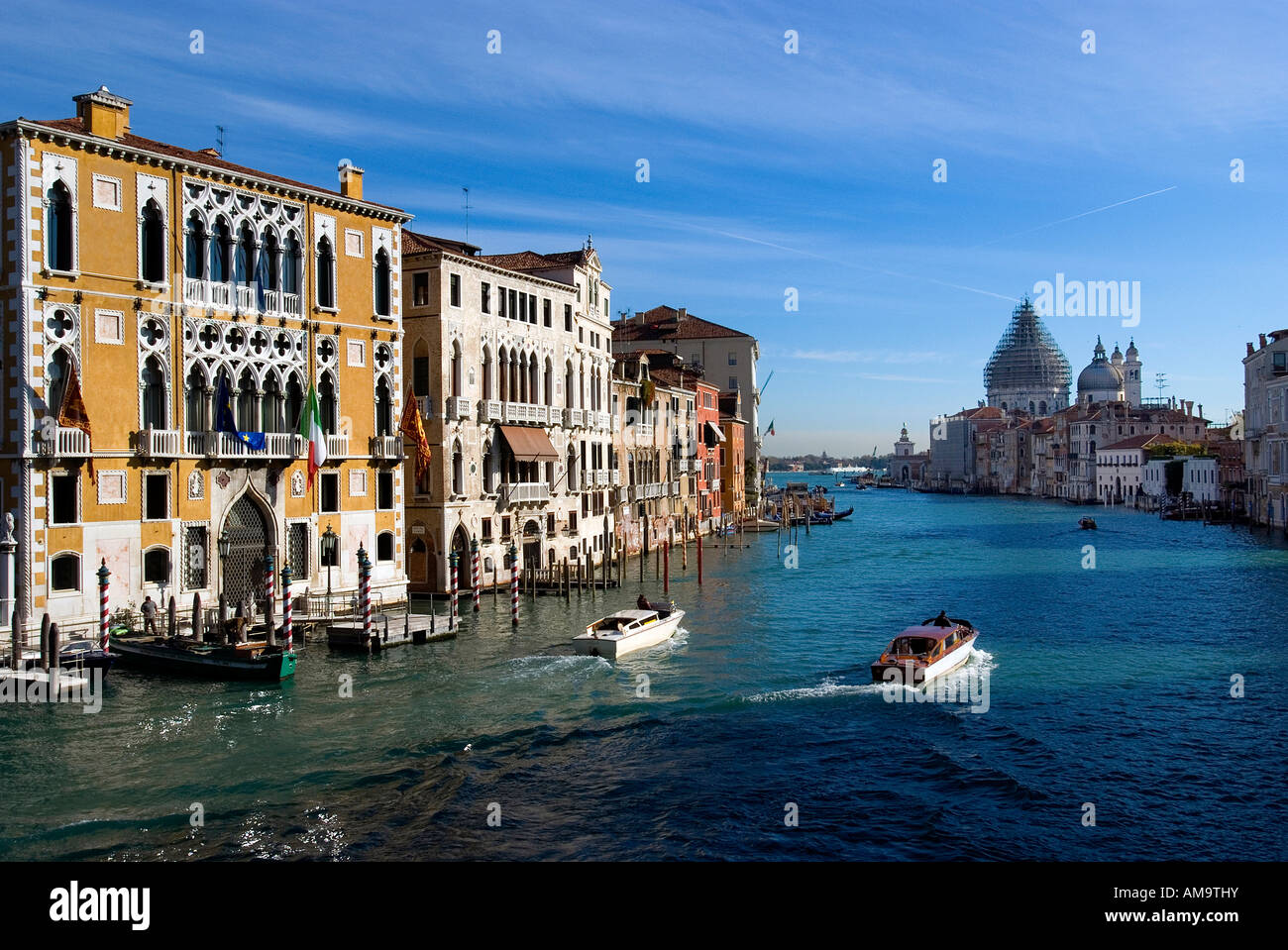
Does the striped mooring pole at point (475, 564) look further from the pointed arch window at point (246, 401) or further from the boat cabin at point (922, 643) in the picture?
the boat cabin at point (922, 643)

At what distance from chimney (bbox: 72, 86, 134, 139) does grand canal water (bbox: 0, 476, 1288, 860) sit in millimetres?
11123

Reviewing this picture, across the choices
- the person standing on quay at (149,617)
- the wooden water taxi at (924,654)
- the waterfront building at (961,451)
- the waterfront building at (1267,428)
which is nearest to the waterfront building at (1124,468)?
the waterfront building at (1267,428)

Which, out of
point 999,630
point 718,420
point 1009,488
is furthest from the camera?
point 1009,488

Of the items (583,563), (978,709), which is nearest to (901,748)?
(978,709)

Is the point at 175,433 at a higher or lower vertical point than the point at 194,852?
higher

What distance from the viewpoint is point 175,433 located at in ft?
74.3

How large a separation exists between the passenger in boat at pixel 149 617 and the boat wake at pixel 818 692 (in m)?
12.2

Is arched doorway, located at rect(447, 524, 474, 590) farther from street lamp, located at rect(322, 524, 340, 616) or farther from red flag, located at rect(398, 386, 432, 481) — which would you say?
street lamp, located at rect(322, 524, 340, 616)

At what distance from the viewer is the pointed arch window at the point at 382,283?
91.8 feet

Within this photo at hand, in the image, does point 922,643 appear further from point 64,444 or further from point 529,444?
point 64,444
